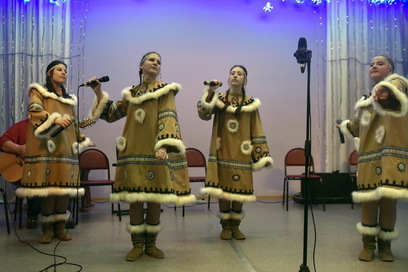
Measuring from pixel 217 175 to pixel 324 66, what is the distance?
3683 mm

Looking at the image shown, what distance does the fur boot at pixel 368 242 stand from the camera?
2.69 m

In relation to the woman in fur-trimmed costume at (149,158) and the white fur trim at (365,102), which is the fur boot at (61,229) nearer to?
the woman in fur-trimmed costume at (149,158)

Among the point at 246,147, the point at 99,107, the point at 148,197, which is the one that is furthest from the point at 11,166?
the point at 246,147

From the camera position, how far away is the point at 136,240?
269cm

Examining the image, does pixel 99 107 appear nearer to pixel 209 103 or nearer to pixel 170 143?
pixel 170 143

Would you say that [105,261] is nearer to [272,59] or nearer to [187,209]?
[187,209]

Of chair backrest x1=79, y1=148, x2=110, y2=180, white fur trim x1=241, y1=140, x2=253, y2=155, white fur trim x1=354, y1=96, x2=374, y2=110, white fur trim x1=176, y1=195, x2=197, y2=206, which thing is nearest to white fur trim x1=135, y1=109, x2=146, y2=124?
white fur trim x1=176, y1=195, x2=197, y2=206

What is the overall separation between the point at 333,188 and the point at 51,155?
4.03 meters

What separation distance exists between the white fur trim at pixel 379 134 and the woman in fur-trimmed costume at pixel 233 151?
34.6 inches

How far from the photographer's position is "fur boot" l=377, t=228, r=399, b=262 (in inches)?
105

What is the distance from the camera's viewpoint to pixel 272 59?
6043mm

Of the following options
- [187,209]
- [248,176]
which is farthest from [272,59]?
[248,176]

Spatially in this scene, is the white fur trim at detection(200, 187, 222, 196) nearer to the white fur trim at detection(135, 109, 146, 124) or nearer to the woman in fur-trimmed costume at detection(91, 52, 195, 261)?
the woman in fur-trimmed costume at detection(91, 52, 195, 261)

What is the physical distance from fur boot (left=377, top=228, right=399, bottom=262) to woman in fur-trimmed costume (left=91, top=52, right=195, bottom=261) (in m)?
1.42
